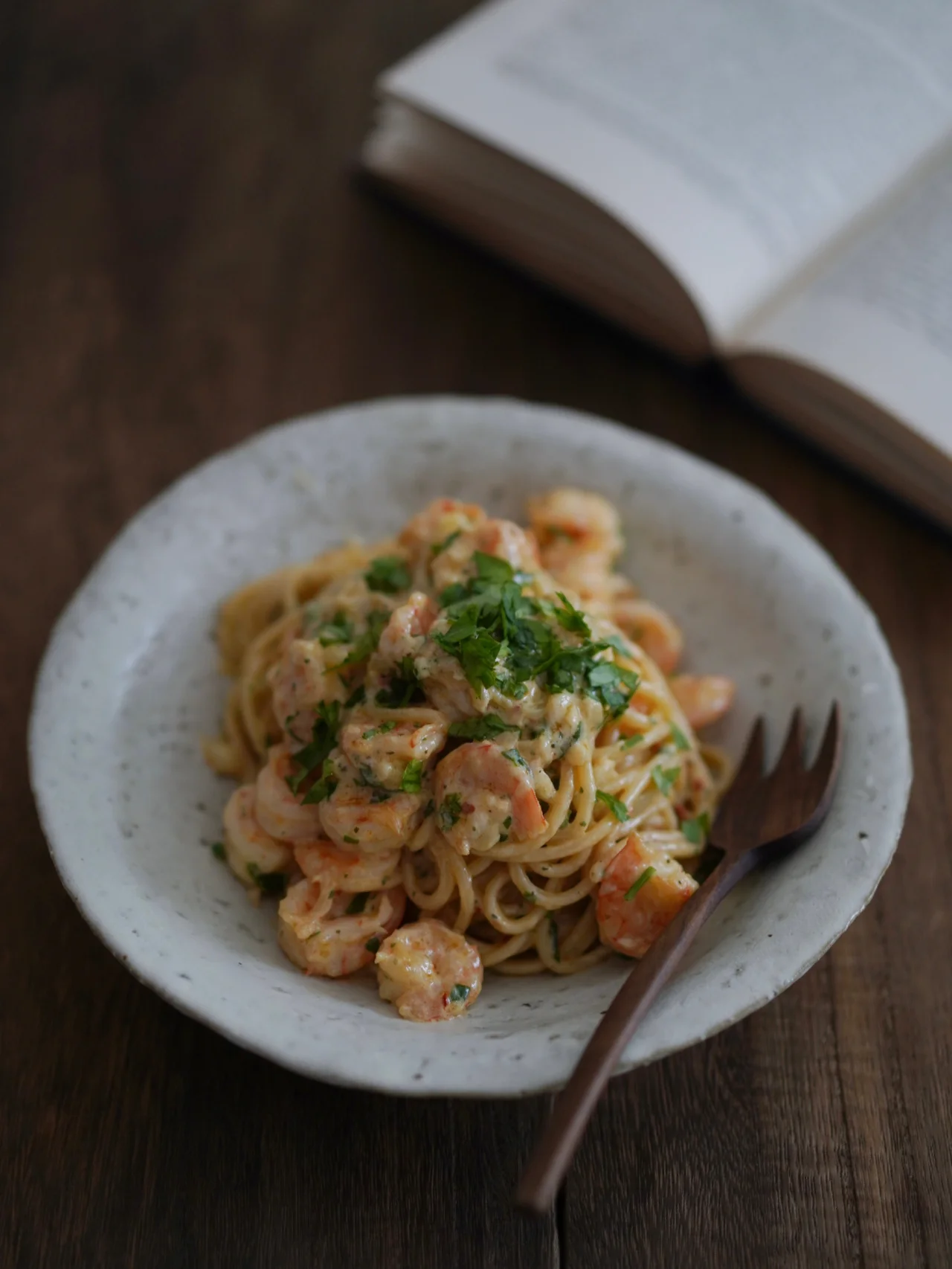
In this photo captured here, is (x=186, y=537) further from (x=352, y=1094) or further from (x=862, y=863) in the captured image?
(x=862, y=863)

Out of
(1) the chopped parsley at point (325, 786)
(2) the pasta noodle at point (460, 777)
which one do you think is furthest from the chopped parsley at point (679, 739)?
(1) the chopped parsley at point (325, 786)

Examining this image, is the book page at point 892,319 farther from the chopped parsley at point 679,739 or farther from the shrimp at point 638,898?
the shrimp at point 638,898

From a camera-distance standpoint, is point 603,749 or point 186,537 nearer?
point 603,749

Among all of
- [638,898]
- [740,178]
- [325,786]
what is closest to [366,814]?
[325,786]

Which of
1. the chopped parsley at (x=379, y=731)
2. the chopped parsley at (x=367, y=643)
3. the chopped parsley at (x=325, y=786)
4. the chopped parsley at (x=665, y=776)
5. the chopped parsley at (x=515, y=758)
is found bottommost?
the chopped parsley at (x=325, y=786)

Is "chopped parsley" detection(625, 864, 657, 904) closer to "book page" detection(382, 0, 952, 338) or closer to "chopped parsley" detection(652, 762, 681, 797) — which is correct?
"chopped parsley" detection(652, 762, 681, 797)

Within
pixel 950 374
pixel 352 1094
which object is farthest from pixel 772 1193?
pixel 950 374
